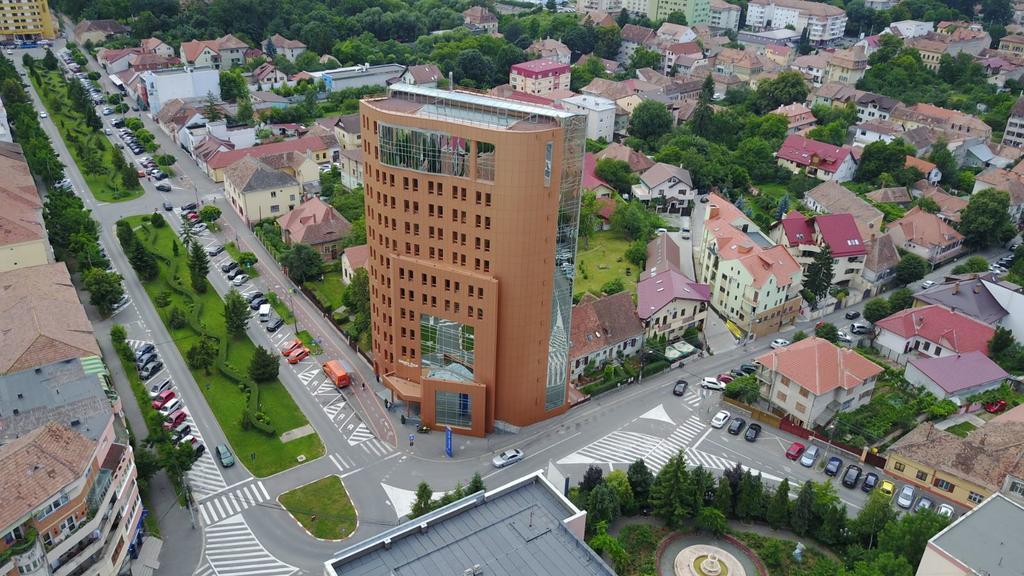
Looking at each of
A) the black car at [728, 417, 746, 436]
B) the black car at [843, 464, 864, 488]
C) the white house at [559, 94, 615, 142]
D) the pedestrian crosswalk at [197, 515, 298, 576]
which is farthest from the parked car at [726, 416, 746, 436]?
Answer: the white house at [559, 94, 615, 142]

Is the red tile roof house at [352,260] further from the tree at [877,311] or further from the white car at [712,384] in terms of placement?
the tree at [877,311]

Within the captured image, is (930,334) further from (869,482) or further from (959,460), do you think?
(869,482)

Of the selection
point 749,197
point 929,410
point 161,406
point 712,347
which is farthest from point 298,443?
point 749,197

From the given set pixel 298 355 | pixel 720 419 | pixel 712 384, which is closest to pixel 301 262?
pixel 298 355

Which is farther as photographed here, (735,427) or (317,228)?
(317,228)

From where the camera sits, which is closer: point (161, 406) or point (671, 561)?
point (671, 561)

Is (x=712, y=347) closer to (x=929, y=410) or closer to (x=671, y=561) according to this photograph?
(x=929, y=410)
